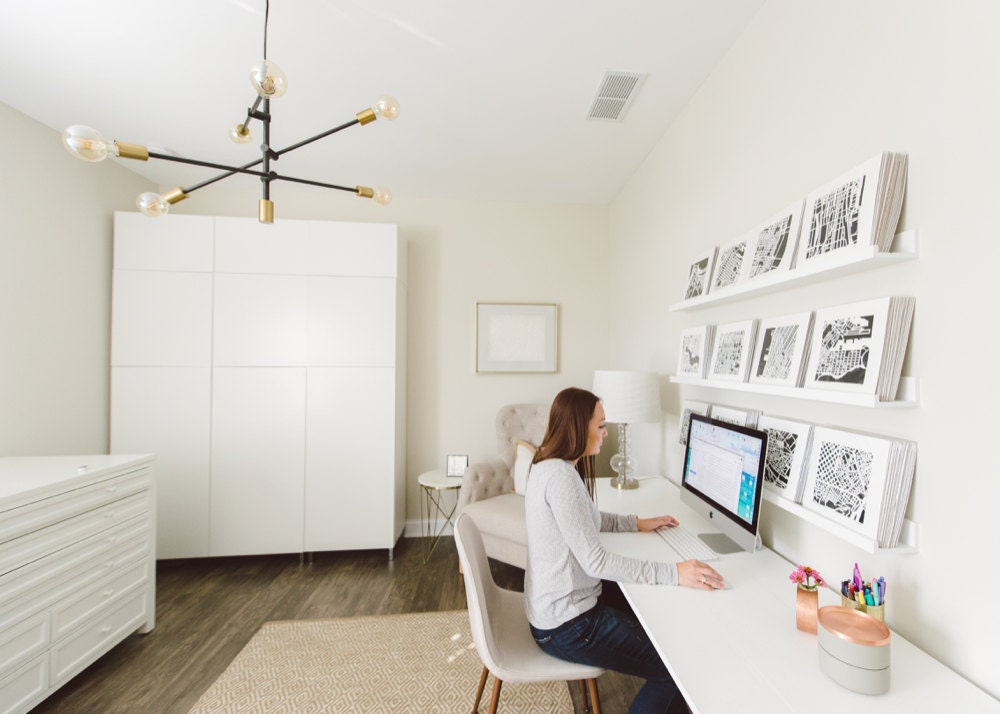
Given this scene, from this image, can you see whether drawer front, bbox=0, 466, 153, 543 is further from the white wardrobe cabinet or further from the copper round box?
the copper round box

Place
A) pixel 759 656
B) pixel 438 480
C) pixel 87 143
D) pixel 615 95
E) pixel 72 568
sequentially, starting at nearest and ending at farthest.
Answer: pixel 759 656 < pixel 87 143 < pixel 72 568 < pixel 615 95 < pixel 438 480

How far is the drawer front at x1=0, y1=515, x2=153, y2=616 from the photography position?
162 centimetres

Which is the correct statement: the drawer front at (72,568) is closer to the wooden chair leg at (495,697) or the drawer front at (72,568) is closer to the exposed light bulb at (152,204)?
the exposed light bulb at (152,204)

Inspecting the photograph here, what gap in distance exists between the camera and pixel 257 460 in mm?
3041

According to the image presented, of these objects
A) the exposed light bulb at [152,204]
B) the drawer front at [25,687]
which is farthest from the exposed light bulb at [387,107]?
the drawer front at [25,687]

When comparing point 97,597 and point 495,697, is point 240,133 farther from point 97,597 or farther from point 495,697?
point 495,697

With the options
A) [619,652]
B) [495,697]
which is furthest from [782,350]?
[495,697]

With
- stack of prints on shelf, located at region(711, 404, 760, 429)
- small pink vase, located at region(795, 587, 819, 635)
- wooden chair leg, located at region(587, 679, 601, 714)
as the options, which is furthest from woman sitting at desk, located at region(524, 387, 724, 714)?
stack of prints on shelf, located at region(711, 404, 760, 429)

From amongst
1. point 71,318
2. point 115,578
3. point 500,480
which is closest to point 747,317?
point 500,480

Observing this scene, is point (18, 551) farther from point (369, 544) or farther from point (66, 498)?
point (369, 544)

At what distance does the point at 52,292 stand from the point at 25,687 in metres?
1.99

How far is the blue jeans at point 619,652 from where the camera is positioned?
134cm

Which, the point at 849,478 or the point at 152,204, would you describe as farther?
the point at 152,204

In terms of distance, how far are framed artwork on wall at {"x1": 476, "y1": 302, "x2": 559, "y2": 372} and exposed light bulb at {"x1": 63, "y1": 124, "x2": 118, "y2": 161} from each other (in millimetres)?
2574
